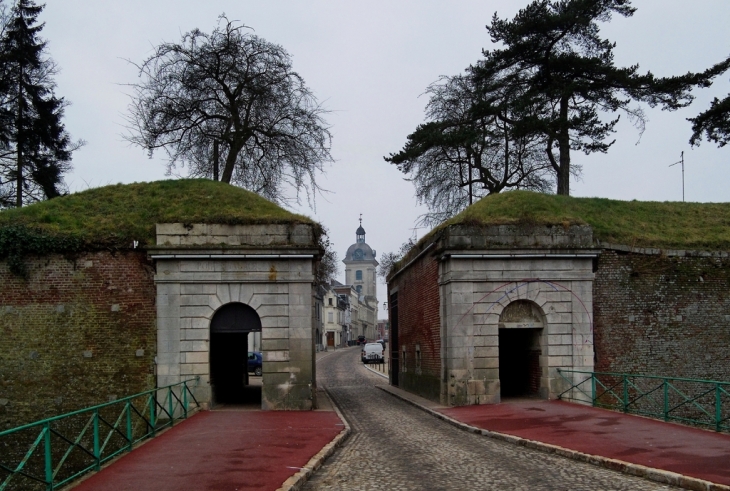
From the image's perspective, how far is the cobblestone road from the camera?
8883 mm

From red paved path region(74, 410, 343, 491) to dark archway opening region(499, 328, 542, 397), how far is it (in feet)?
19.9

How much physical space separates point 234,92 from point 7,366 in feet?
41.1

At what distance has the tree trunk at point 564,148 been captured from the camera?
25.1 metres

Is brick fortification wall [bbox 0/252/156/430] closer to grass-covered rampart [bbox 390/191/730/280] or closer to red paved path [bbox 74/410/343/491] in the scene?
red paved path [bbox 74/410/343/491]

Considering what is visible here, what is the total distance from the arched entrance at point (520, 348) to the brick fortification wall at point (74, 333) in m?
9.23

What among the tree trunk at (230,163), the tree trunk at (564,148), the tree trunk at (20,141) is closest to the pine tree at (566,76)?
the tree trunk at (564,148)

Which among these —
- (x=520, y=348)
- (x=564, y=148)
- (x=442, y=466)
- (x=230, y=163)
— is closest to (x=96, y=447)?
(x=442, y=466)

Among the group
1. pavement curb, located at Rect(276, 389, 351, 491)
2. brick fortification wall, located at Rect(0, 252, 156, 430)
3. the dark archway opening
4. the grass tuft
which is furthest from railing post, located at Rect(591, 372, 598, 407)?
brick fortification wall, located at Rect(0, 252, 156, 430)

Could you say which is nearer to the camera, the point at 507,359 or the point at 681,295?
the point at 681,295

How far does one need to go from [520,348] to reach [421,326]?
3322 mm

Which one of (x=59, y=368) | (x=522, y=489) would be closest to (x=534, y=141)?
(x=59, y=368)

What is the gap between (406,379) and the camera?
24406 mm

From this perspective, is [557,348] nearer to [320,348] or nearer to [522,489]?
[522,489]

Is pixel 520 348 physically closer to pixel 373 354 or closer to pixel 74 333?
pixel 74 333
